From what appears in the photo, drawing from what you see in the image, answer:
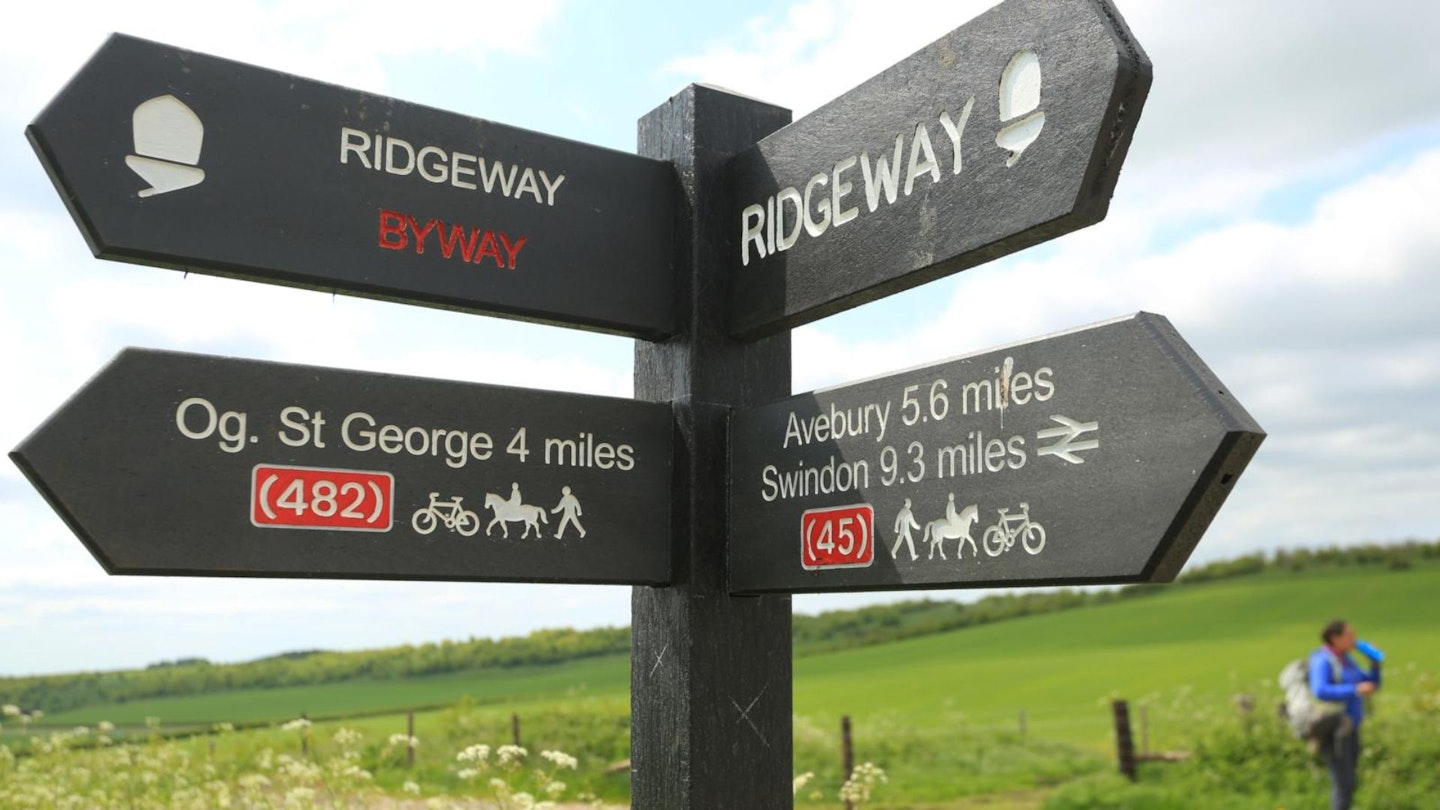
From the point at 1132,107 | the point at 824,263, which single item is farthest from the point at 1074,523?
the point at 824,263

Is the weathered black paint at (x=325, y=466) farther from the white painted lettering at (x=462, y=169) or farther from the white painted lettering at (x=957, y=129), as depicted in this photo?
the white painted lettering at (x=957, y=129)

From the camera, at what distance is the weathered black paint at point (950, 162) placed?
1902mm

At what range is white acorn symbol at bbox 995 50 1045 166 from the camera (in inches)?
79.7

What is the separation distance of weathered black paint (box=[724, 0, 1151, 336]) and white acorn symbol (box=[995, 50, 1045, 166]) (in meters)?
0.01

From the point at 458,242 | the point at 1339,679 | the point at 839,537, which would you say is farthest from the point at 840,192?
the point at 1339,679

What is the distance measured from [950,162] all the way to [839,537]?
0.76 meters

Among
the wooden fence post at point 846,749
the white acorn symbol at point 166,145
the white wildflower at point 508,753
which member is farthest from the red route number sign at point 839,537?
the wooden fence post at point 846,749

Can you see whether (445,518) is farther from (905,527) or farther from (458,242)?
(905,527)

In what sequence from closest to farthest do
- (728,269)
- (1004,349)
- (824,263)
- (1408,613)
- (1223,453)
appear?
1. (1223,453)
2. (1004,349)
3. (824,263)
4. (728,269)
5. (1408,613)

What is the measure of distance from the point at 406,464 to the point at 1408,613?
20803mm

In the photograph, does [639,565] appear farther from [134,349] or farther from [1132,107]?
[1132,107]

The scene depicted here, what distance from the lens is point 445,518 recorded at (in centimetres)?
235

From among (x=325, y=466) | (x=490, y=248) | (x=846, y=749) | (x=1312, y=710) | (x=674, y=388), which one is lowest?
(x=846, y=749)

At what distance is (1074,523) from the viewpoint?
6.15 feet
